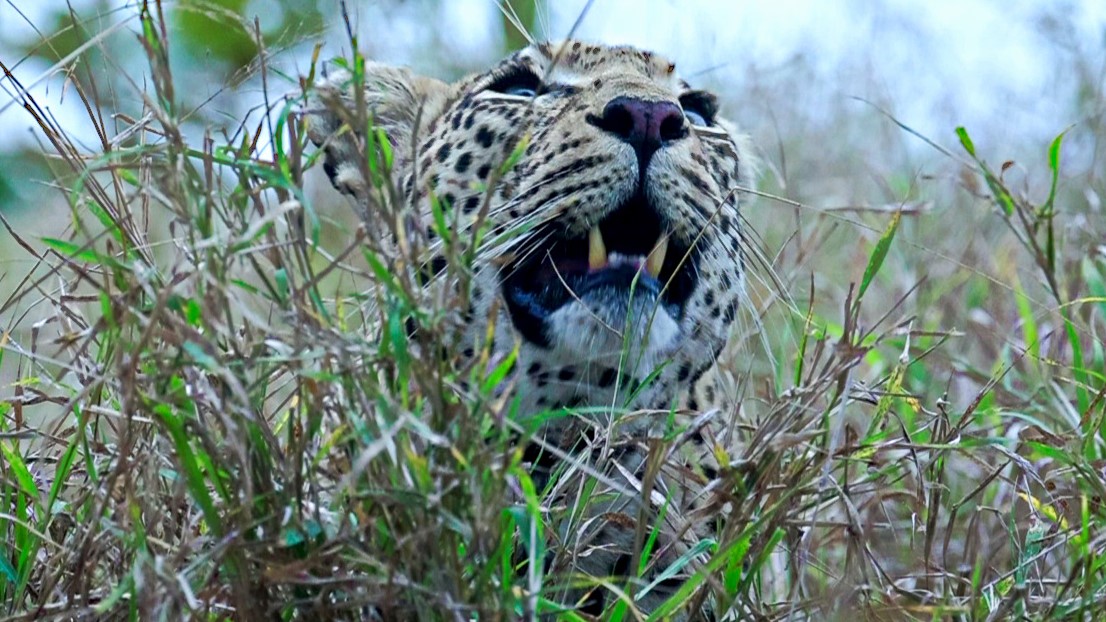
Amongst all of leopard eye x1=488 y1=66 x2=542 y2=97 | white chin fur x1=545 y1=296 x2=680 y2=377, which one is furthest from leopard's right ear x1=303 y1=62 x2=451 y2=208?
white chin fur x1=545 y1=296 x2=680 y2=377

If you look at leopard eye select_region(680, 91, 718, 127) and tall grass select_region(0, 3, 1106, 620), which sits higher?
leopard eye select_region(680, 91, 718, 127)

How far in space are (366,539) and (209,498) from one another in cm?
22

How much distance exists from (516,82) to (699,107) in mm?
477

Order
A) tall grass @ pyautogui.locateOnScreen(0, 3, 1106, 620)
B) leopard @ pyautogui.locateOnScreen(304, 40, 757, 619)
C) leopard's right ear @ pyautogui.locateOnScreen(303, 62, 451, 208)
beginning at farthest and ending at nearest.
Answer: leopard's right ear @ pyautogui.locateOnScreen(303, 62, 451, 208) < leopard @ pyautogui.locateOnScreen(304, 40, 757, 619) < tall grass @ pyautogui.locateOnScreen(0, 3, 1106, 620)

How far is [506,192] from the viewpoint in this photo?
2.58 metres

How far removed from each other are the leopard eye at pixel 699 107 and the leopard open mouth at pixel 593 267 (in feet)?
2.18

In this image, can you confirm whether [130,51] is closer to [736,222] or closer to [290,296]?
[736,222]

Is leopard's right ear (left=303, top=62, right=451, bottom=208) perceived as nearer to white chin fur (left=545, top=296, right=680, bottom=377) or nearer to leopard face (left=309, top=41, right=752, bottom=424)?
leopard face (left=309, top=41, right=752, bottom=424)

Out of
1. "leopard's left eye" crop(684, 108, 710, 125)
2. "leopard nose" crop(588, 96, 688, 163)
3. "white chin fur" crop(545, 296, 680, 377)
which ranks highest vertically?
"leopard nose" crop(588, 96, 688, 163)

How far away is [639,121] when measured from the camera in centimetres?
250

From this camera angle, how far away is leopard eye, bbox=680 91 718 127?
3141mm

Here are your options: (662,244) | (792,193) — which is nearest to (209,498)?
(662,244)

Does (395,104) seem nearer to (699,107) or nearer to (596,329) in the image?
(699,107)

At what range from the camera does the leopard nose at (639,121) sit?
8.23 ft
